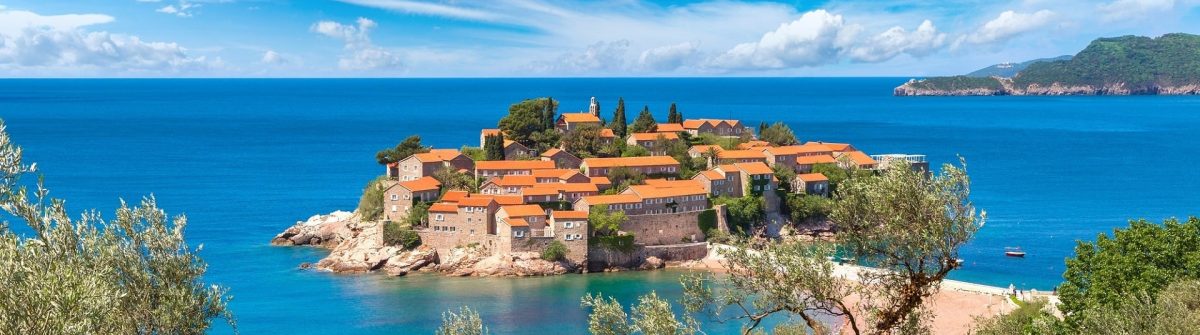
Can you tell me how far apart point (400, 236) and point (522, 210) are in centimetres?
674

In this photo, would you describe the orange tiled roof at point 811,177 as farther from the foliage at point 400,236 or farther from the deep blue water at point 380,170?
the foliage at point 400,236

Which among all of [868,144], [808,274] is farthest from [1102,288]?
[868,144]

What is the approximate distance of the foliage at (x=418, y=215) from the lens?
192ft

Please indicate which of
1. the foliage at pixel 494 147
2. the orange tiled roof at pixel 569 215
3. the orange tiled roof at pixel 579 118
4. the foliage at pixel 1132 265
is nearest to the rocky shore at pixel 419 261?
the orange tiled roof at pixel 569 215

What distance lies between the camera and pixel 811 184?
66750 mm

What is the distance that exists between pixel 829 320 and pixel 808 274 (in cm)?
2892

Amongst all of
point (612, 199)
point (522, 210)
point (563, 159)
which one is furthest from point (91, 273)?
point (563, 159)

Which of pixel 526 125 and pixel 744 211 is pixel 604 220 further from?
pixel 526 125

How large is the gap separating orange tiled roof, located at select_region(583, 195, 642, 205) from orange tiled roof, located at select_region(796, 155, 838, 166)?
15313 mm

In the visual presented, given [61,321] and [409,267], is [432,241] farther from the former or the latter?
[61,321]

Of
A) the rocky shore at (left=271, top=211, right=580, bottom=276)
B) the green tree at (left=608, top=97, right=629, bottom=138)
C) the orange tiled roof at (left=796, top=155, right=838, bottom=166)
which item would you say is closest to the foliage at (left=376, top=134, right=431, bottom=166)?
the rocky shore at (left=271, top=211, right=580, bottom=276)

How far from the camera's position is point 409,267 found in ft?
185

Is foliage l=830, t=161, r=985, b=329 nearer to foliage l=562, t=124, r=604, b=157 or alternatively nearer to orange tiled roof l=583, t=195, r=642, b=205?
orange tiled roof l=583, t=195, r=642, b=205

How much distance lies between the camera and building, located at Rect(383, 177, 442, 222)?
59531 millimetres
